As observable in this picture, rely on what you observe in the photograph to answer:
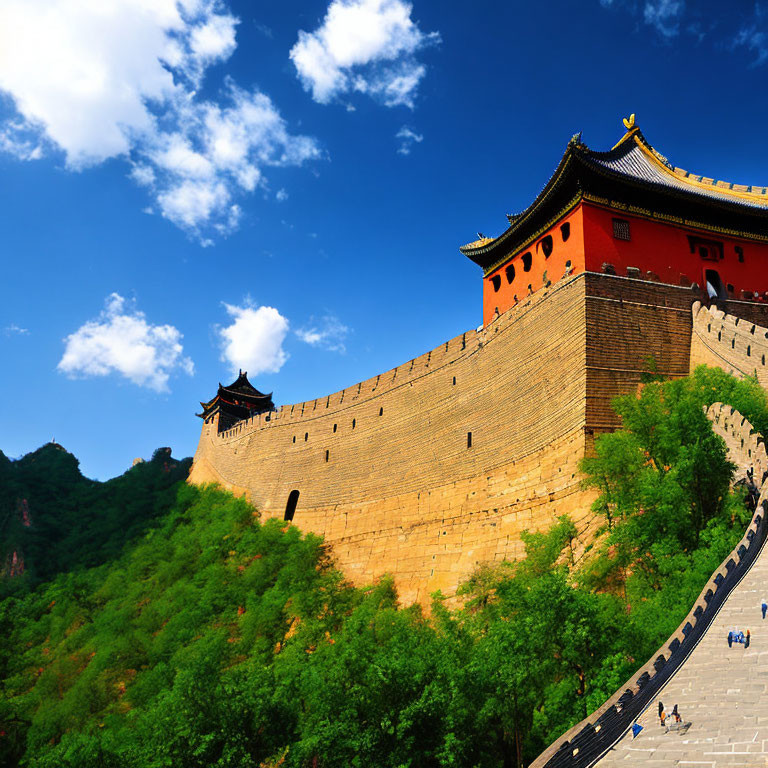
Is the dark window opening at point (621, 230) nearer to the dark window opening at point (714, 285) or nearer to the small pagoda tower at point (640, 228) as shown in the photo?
the small pagoda tower at point (640, 228)

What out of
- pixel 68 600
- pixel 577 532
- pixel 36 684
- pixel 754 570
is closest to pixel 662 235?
pixel 577 532

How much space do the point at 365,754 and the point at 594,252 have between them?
1244 centimetres

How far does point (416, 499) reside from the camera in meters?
19.5

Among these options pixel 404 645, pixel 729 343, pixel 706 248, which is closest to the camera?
pixel 404 645

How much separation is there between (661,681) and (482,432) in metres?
10.9

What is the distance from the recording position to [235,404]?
39.6m

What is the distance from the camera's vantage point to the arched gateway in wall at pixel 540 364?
50.0ft

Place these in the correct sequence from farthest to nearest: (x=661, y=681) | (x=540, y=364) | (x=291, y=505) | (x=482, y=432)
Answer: (x=291, y=505) → (x=482, y=432) → (x=540, y=364) → (x=661, y=681)

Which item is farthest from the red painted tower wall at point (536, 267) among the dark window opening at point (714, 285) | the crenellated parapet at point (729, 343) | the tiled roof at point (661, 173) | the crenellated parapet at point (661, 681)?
the crenellated parapet at point (661, 681)

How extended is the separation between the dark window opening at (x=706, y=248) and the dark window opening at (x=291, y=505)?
15.7m

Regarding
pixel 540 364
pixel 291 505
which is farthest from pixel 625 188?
pixel 291 505

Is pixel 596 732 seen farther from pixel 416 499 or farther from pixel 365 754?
pixel 416 499

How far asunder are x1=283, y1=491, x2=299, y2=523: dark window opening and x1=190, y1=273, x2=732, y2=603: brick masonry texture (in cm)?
83

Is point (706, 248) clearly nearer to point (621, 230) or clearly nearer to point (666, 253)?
point (666, 253)
